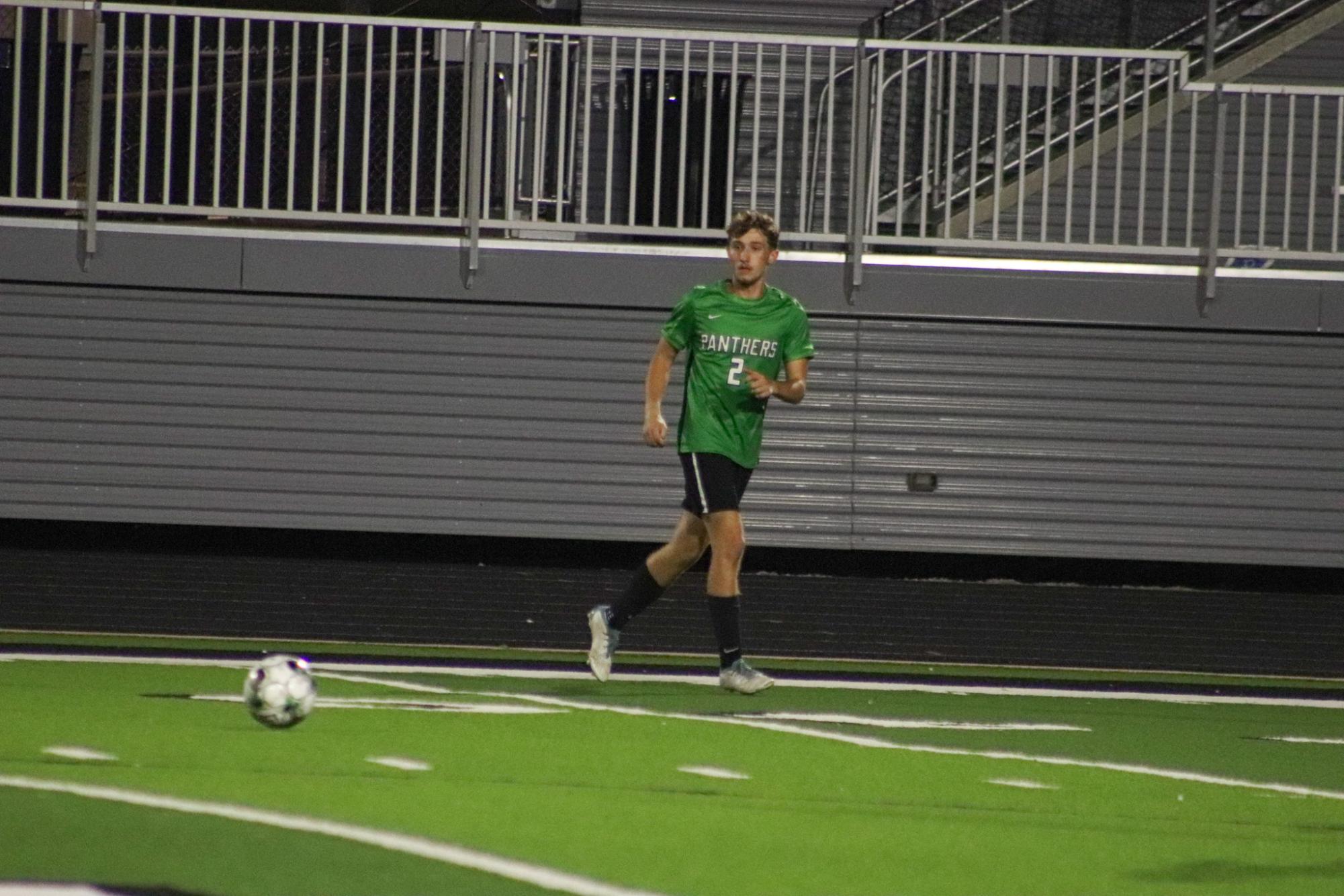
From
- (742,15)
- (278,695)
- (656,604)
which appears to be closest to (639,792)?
(278,695)

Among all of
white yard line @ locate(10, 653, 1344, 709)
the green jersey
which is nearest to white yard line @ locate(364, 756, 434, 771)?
the green jersey

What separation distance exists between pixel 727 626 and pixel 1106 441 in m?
5.78

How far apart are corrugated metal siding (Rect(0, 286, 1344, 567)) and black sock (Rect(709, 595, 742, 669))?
4.87 meters

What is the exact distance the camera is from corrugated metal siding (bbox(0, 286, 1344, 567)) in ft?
45.2

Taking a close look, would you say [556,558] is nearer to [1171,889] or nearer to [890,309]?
[890,309]

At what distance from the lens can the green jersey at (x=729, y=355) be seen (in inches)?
357

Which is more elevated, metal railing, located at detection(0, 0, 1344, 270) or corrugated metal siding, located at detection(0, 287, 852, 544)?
metal railing, located at detection(0, 0, 1344, 270)

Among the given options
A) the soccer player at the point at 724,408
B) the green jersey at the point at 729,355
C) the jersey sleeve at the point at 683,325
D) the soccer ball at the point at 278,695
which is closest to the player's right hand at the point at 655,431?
the soccer player at the point at 724,408

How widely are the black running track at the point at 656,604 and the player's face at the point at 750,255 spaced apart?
2821 millimetres

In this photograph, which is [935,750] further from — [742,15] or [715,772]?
[742,15]

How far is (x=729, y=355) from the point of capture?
9.09m

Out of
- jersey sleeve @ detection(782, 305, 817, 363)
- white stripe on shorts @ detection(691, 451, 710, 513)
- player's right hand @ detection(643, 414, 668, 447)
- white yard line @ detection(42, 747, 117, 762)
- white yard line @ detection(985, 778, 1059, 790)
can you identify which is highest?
jersey sleeve @ detection(782, 305, 817, 363)

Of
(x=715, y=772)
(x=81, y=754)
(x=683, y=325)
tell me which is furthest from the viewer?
(x=683, y=325)

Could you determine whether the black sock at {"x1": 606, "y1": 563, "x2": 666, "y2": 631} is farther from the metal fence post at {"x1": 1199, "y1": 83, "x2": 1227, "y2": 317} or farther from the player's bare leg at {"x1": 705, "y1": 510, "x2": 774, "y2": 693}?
the metal fence post at {"x1": 1199, "y1": 83, "x2": 1227, "y2": 317}
